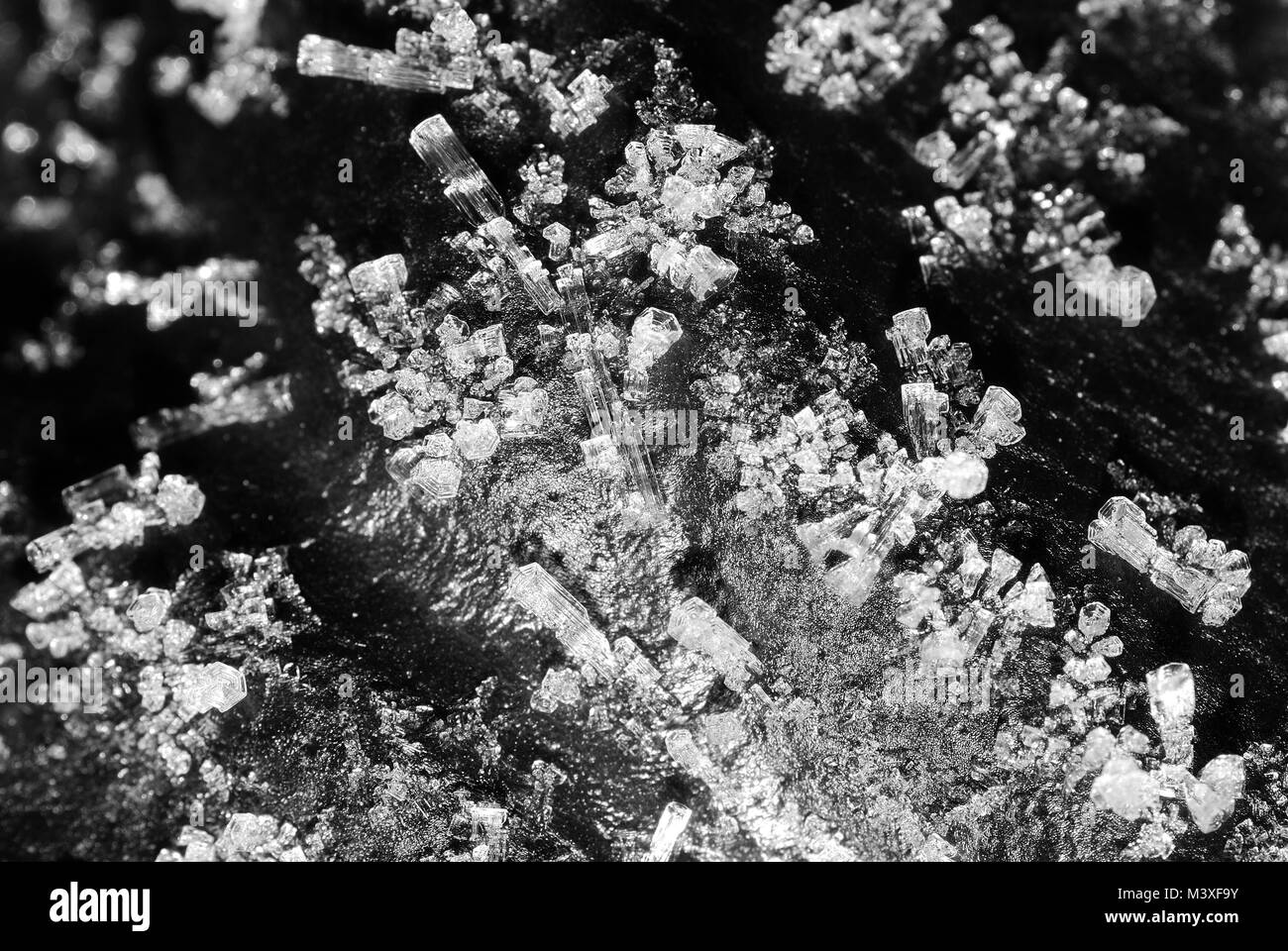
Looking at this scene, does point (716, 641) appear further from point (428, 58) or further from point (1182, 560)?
point (428, 58)

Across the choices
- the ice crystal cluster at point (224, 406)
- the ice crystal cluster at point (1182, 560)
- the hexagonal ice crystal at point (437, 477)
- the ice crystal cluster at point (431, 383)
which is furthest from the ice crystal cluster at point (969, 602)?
the ice crystal cluster at point (224, 406)

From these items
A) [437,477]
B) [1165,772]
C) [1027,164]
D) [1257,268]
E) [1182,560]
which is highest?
[1027,164]

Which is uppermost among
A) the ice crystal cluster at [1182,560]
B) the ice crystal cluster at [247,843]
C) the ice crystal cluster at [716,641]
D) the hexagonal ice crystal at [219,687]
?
the ice crystal cluster at [1182,560]

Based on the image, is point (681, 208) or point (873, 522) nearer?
point (873, 522)

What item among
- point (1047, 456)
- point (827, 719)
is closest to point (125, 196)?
point (827, 719)

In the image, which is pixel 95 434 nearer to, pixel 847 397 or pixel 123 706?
pixel 123 706

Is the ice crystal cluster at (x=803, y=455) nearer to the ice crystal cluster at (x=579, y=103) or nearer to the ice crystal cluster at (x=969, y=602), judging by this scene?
the ice crystal cluster at (x=969, y=602)

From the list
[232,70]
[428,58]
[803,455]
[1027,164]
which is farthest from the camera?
[232,70]

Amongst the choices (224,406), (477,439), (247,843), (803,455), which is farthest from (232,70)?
(247,843)
